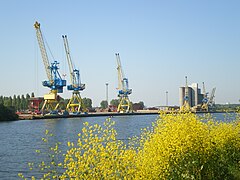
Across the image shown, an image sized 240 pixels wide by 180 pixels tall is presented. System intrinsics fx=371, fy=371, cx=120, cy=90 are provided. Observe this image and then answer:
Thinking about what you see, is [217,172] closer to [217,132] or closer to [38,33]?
[217,132]

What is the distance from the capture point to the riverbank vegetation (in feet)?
23.5

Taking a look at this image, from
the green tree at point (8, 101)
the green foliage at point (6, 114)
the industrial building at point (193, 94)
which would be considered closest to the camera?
the green foliage at point (6, 114)

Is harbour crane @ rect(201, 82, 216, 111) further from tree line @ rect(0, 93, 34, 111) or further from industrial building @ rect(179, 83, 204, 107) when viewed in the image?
tree line @ rect(0, 93, 34, 111)

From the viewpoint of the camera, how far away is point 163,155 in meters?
8.20

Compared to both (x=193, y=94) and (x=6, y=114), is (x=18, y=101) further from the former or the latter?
(x=193, y=94)

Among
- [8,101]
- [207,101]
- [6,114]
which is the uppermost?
[207,101]

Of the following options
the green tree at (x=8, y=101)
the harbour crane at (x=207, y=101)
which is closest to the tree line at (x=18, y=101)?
the green tree at (x=8, y=101)

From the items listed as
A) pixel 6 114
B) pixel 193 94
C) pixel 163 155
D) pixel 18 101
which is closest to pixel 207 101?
pixel 193 94

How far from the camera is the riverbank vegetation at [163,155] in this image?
7.16 metres

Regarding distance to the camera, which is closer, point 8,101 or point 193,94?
point 8,101

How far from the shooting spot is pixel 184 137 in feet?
27.6

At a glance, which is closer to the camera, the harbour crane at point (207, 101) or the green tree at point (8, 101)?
the green tree at point (8, 101)

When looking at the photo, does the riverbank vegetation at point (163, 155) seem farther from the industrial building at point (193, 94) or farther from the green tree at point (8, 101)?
the industrial building at point (193, 94)

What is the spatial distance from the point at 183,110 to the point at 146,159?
252 cm
